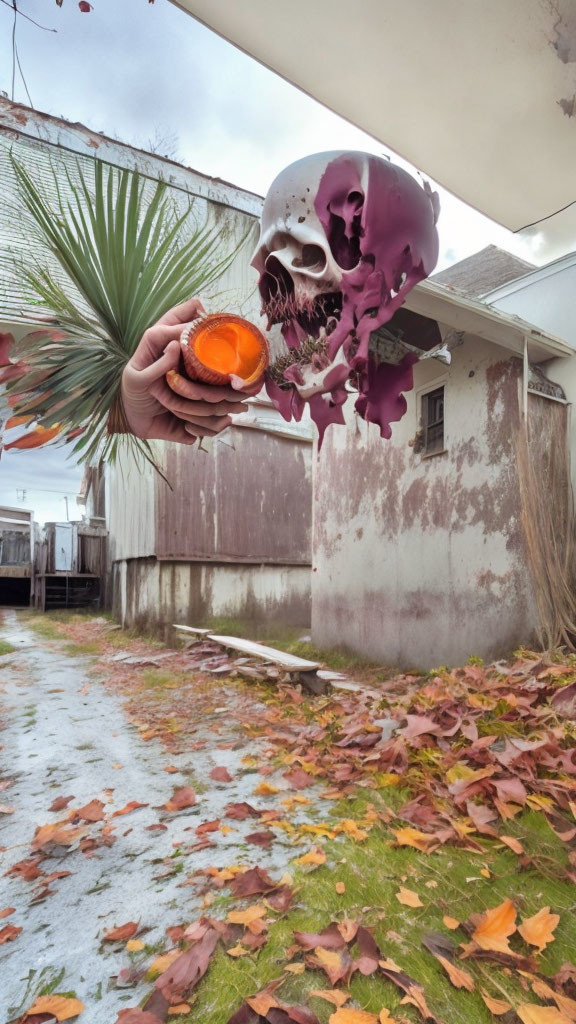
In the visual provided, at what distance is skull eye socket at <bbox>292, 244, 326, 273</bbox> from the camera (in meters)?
0.87

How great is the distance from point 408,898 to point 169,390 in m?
1.62

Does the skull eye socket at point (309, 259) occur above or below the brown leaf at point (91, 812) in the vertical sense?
above

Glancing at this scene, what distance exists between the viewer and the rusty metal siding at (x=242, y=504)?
9516mm

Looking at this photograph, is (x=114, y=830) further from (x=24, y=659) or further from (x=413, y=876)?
(x=24, y=659)

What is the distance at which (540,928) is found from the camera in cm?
143

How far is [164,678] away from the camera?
678cm

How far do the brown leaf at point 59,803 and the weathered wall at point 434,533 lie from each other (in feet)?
12.6

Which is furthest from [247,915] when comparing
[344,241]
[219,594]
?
[219,594]

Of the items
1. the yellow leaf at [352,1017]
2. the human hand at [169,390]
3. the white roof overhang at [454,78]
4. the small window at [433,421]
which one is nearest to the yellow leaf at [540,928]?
the yellow leaf at [352,1017]

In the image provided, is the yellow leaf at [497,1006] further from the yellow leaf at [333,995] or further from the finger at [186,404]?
the finger at [186,404]

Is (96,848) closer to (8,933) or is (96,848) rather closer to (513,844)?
(8,933)

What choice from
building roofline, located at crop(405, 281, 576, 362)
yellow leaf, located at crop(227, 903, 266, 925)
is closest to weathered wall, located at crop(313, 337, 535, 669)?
building roofline, located at crop(405, 281, 576, 362)

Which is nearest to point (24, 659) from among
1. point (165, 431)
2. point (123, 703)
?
point (123, 703)

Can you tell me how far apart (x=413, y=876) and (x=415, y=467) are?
5153 millimetres
